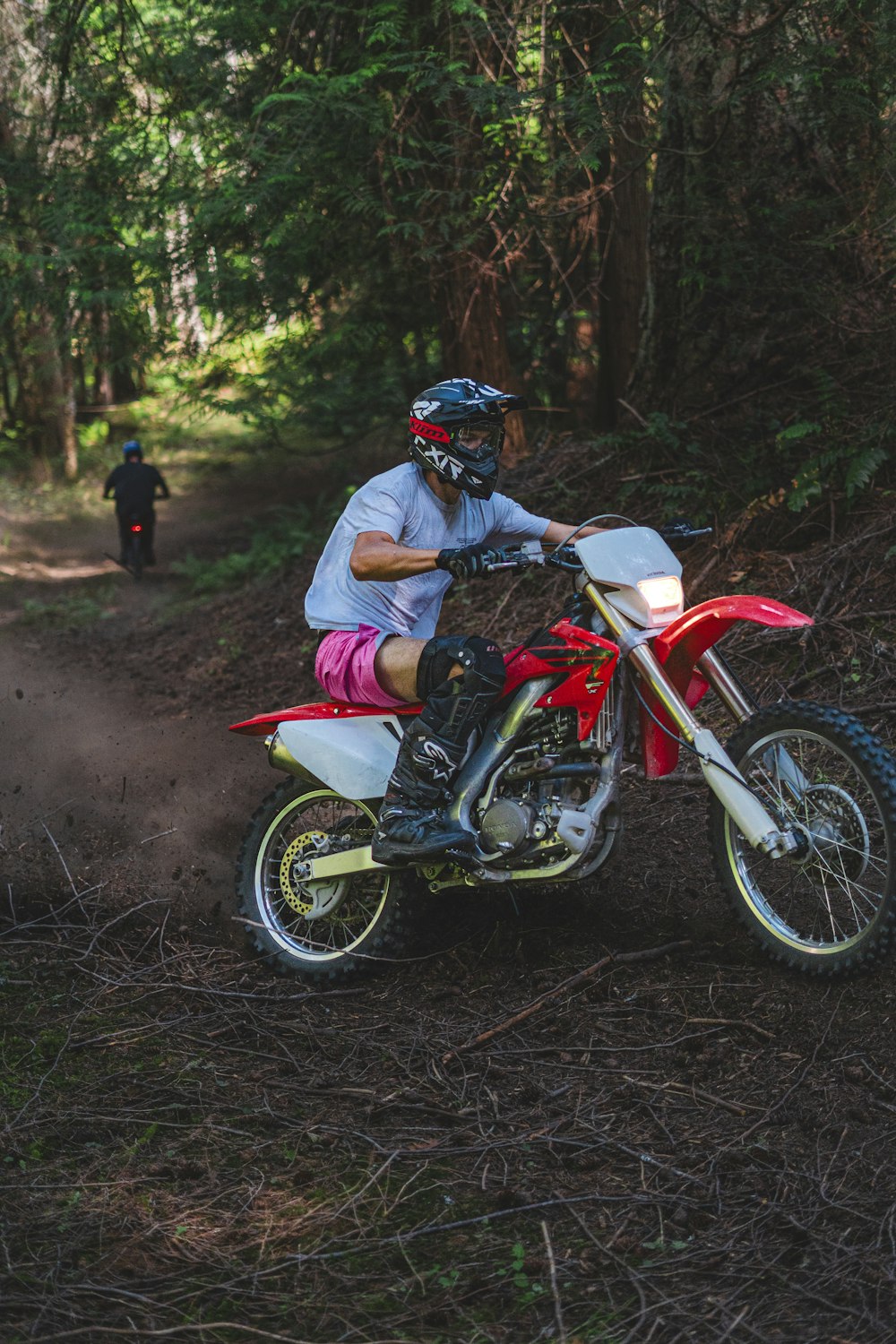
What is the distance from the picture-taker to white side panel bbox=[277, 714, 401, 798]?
4902 mm

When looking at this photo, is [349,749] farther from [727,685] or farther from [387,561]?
[727,685]

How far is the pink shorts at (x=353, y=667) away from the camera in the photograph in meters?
4.89

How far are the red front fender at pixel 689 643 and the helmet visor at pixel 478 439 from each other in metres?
1.03

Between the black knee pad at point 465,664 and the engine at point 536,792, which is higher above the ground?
the black knee pad at point 465,664

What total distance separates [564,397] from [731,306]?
15.1 feet

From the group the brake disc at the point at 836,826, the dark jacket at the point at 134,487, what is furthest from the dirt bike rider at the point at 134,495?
the brake disc at the point at 836,826

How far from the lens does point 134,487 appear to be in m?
17.4

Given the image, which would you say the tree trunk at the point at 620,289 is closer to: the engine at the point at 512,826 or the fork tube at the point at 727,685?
the fork tube at the point at 727,685

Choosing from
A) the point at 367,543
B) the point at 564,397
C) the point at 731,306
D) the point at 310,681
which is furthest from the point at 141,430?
the point at 367,543

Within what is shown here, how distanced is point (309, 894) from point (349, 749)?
716 millimetres

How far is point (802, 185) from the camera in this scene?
825 cm

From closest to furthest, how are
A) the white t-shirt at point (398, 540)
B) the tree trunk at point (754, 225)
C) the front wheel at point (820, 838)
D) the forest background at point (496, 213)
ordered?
1. the front wheel at point (820, 838)
2. the white t-shirt at point (398, 540)
3. the forest background at point (496, 213)
4. the tree trunk at point (754, 225)

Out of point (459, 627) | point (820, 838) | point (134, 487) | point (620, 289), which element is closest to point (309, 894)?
point (820, 838)

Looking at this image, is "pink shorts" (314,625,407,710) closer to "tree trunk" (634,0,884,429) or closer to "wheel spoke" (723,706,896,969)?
"wheel spoke" (723,706,896,969)
